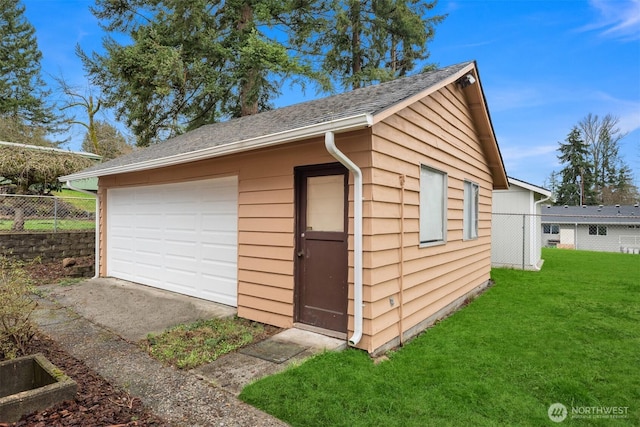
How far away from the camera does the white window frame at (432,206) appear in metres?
4.99

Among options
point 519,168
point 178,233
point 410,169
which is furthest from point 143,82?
point 519,168

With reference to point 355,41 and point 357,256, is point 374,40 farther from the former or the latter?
point 357,256

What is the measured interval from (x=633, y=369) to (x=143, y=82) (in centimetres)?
1276

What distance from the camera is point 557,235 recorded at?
89.5ft

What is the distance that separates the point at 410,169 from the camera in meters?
4.58

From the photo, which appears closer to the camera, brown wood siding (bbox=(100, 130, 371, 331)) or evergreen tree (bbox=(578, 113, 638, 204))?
brown wood siding (bbox=(100, 130, 371, 331))

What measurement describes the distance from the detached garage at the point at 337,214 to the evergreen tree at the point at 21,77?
1814 cm

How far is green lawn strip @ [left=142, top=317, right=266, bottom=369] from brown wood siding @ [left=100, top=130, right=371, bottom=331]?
1.08ft

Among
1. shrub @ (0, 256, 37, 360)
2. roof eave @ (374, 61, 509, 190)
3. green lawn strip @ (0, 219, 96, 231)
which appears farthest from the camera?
green lawn strip @ (0, 219, 96, 231)

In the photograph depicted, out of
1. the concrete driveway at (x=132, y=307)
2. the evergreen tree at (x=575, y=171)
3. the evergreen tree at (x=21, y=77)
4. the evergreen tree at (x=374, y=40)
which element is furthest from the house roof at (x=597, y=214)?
the evergreen tree at (x=21, y=77)

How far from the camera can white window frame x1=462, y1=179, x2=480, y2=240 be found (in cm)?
659

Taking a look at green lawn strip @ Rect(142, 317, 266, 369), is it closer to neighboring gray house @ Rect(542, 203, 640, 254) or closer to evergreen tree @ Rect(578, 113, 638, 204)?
neighboring gray house @ Rect(542, 203, 640, 254)

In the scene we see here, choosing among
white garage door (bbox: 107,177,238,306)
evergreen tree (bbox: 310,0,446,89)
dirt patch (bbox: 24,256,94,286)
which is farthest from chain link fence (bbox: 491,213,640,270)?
dirt patch (bbox: 24,256,94,286)

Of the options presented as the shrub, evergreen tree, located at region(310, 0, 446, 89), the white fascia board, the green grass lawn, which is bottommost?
the green grass lawn
